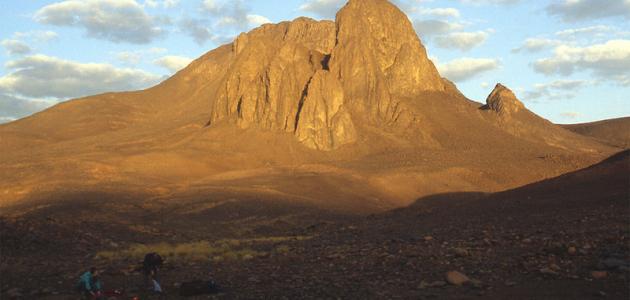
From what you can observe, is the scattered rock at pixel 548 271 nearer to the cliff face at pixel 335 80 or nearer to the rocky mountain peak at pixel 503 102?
the cliff face at pixel 335 80

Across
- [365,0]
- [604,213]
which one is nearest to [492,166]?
[365,0]

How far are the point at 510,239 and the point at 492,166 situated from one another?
73.6m

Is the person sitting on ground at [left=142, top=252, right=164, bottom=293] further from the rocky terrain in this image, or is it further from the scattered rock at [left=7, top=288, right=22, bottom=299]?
the scattered rock at [left=7, top=288, right=22, bottom=299]

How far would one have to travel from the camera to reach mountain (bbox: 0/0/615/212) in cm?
7088

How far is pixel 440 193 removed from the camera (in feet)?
243

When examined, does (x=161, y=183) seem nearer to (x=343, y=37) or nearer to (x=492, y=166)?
(x=492, y=166)

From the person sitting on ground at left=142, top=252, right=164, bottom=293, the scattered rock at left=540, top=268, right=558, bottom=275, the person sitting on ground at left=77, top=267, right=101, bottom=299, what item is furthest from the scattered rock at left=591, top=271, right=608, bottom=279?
the person sitting on ground at left=77, top=267, right=101, bottom=299

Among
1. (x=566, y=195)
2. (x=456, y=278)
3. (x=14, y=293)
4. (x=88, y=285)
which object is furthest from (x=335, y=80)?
(x=456, y=278)

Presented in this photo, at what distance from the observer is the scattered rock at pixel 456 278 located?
48.3 ft

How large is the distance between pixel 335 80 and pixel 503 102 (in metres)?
49.0

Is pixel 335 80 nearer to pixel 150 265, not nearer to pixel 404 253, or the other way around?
pixel 404 253

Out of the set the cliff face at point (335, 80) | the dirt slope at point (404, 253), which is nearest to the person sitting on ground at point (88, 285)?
the dirt slope at point (404, 253)

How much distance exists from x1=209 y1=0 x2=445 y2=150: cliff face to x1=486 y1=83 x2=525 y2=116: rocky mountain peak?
47.5 ft

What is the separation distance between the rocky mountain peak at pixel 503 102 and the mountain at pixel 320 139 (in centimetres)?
46
